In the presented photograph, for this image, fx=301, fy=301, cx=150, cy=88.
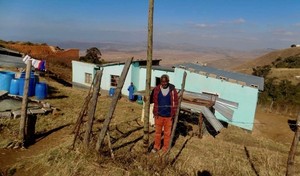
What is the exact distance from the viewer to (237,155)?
1034 centimetres

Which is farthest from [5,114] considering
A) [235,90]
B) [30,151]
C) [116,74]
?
[116,74]

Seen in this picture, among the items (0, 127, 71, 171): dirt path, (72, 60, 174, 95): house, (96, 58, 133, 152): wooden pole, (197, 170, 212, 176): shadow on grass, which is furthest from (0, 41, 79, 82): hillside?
(197, 170, 212, 176): shadow on grass

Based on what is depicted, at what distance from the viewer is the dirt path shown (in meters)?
8.38

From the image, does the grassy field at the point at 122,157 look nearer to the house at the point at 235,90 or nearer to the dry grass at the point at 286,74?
the house at the point at 235,90

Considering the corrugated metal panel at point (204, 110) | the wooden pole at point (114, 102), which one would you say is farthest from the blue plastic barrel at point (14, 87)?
the wooden pole at point (114, 102)

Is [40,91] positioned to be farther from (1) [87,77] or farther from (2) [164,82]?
(1) [87,77]

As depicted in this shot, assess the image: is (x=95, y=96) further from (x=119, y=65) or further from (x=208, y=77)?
(x=119, y=65)

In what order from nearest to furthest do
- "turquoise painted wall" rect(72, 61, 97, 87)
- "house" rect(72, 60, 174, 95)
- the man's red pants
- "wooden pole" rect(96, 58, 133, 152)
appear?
"wooden pole" rect(96, 58, 133, 152) → the man's red pants → "house" rect(72, 60, 174, 95) → "turquoise painted wall" rect(72, 61, 97, 87)

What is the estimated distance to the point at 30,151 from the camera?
30.3 feet

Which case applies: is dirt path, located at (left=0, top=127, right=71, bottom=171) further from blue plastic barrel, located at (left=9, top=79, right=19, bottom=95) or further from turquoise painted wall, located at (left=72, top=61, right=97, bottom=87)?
turquoise painted wall, located at (left=72, top=61, right=97, bottom=87)

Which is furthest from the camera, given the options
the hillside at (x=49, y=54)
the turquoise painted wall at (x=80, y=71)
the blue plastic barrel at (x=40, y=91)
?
the hillside at (x=49, y=54)

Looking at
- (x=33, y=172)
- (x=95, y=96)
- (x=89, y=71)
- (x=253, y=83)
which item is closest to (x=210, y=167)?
(x=95, y=96)

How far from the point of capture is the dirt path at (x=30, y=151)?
8.38 metres

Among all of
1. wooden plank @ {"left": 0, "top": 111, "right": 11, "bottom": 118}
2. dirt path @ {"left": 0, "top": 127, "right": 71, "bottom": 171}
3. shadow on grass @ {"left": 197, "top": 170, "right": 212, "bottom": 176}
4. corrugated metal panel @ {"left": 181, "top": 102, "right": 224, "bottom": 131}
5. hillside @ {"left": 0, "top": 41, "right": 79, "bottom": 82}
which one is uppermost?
hillside @ {"left": 0, "top": 41, "right": 79, "bottom": 82}
